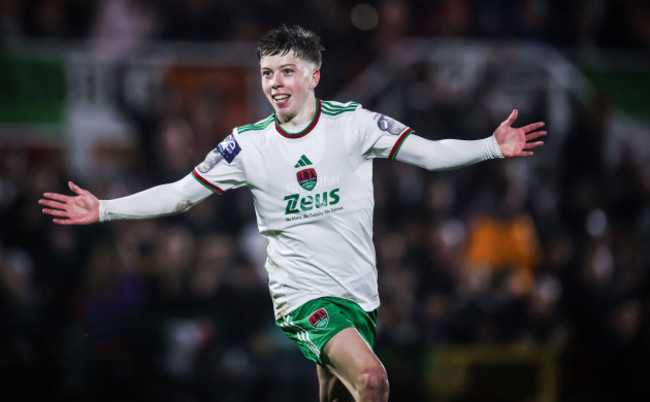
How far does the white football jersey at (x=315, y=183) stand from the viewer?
5.13m

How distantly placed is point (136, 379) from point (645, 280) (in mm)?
5784

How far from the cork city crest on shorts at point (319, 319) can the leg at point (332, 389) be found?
0.41 meters

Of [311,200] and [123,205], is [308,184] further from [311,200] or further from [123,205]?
[123,205]

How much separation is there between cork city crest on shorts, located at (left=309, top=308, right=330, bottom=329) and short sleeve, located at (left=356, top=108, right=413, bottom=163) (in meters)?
0.94

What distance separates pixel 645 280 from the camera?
10.3m

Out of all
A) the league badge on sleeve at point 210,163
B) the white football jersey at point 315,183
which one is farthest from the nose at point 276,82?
the league badge on sleeve at point 210,163

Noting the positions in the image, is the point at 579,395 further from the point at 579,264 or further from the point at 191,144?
the point at 191,144

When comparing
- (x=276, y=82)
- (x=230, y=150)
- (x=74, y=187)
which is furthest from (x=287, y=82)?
(x=74, y=187)

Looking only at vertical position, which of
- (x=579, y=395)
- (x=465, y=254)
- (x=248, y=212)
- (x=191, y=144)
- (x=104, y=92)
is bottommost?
(x=579, y=395)

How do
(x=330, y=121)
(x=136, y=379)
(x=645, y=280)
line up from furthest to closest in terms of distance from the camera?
(x=645, y=280) < (x=136, y=379) < (x=330, y=121)

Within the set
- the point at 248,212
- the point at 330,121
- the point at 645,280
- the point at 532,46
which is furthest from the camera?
the point at 532,46

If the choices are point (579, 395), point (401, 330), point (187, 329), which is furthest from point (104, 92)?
point (579, 395)

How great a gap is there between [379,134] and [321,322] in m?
1.12

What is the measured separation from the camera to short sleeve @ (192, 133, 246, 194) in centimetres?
520
